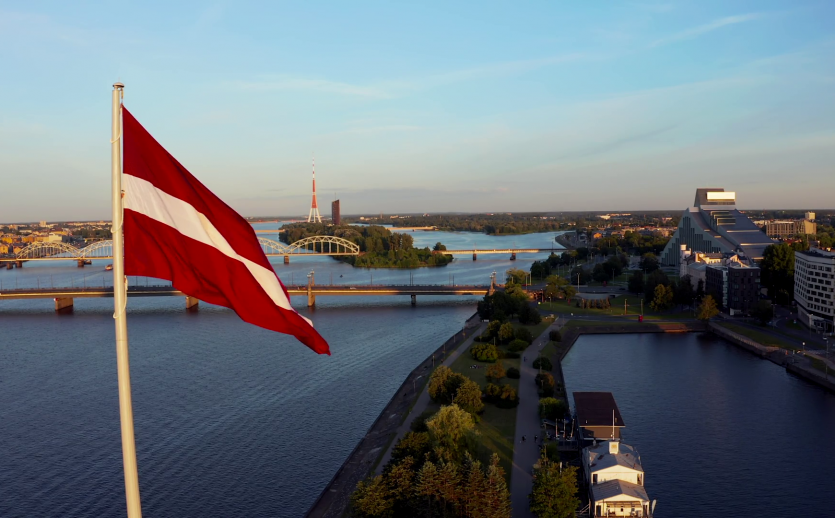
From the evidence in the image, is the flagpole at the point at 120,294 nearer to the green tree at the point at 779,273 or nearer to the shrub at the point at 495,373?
the shrub at the point at 495,373

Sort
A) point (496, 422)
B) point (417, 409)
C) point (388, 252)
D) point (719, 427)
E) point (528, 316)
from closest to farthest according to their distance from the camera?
1. point (496, 422)
2. point (719, 427)
3. point (417, 409)
4. point (528, 316)
5. point (388, 252)

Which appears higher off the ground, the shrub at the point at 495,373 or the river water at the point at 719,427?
the shrub at the point at 495,373

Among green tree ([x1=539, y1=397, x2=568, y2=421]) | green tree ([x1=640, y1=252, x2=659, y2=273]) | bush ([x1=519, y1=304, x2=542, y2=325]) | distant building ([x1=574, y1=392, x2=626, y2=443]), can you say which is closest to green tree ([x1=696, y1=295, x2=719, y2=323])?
bush ([x1=519, y1=304, x2=542, y2=325])

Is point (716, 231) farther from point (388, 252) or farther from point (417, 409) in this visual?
point (417, 409)

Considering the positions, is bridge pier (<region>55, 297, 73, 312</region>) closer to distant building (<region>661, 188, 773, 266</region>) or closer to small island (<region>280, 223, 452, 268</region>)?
small island (<region>280, 223, 452, 268</region>)

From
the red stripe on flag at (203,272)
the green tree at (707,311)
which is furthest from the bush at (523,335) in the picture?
the red stripe on flag at (203,272)

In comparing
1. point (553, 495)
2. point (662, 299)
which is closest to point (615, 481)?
point (553, 495)

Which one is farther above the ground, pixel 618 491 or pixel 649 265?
pixel 649 265
